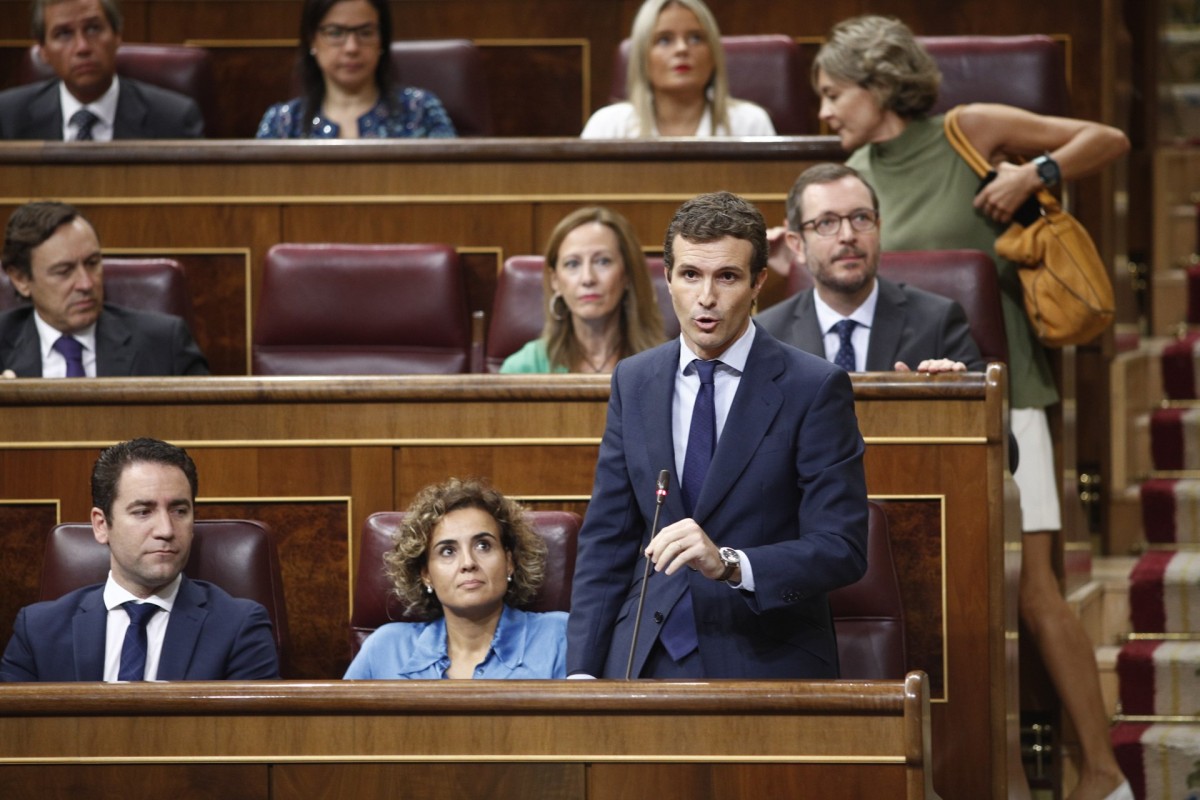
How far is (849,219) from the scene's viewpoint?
7.07 feet

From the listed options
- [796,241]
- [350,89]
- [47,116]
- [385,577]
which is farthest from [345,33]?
[385,577]

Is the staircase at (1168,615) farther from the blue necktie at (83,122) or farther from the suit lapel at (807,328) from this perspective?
the blue necktie at (83,122)

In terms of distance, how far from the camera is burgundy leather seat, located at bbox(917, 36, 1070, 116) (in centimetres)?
288

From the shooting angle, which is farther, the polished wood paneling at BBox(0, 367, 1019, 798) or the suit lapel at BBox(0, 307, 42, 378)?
the suit lapel at BBox(0, 307, 42, 378)

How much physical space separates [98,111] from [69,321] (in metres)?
0.77

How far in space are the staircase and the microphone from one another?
40.9 inches

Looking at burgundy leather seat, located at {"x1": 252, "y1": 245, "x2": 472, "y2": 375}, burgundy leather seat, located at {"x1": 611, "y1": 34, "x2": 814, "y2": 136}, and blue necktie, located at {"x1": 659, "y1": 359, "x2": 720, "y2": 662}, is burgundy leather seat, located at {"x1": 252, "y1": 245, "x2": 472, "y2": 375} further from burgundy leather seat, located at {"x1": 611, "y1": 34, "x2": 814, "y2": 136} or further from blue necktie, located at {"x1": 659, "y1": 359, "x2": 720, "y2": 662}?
blue necktie, located at {"x1": 659, "y1": 359, "x2": 720, "y2": 662}

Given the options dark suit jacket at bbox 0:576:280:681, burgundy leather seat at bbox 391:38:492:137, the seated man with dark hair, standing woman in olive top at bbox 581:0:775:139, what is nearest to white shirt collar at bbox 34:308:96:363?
the seated man with dark hair

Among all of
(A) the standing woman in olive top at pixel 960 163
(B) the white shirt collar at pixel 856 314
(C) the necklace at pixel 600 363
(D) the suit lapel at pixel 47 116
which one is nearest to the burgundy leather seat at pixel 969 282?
(A) the standing woman in olive top at pixel 960 163

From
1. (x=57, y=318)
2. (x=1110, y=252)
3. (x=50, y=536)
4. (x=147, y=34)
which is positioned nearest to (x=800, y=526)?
(x=50, y=536)

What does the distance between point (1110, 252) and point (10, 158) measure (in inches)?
67.9

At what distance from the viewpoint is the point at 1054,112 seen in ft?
9.45

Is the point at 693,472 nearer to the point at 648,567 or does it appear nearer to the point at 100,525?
the point at 648,567

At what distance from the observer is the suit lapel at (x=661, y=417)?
159 centimetres
